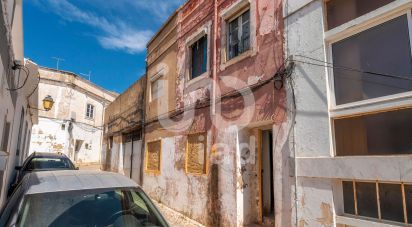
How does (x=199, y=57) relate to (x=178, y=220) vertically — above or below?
above

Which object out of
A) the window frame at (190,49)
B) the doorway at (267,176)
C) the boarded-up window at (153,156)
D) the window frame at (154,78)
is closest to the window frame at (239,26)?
the window frame at (190,49)

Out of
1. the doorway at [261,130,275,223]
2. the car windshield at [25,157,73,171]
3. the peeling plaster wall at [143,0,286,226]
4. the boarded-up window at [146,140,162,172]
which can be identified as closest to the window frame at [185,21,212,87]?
the peeling plaster wall at [143,0,286,226]

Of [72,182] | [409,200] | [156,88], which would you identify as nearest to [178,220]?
[72,182]

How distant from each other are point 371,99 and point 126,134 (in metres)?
12.5

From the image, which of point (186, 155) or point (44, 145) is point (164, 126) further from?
point (44, 145)

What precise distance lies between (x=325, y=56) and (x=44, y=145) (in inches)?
927

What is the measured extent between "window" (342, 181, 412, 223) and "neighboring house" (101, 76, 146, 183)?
28.7 ft

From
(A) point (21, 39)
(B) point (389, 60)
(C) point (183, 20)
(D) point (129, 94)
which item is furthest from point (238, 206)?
(D) point (129, 94)

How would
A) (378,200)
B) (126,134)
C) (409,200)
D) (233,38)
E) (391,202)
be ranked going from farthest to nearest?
(126,134)
(233,38)
(378,200)
(391,202)
(409,200)

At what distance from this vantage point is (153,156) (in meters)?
10.5

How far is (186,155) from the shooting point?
26.8 ft

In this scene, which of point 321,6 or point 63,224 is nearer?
point 63,224

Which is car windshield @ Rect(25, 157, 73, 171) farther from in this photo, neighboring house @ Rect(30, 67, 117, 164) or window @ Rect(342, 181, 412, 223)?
neighboring house @ Rect(30, 67, 117, 164)

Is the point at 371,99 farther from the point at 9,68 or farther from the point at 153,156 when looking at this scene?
the point at 153,156
